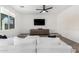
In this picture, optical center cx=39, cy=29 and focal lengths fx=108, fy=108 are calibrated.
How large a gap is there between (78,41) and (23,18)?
10.8ft

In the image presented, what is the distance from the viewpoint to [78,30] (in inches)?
134

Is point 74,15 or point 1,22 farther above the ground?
point 74,15

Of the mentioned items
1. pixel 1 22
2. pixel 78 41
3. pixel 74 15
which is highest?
pixel 74 15
